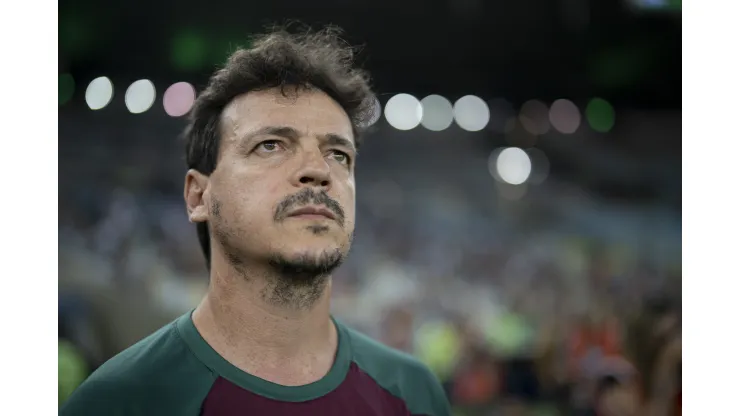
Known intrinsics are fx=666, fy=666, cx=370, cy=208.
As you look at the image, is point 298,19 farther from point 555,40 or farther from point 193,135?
point 555,40

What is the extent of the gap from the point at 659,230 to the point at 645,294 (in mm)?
187

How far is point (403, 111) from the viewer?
1743mm

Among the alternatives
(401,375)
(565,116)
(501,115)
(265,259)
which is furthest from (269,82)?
(565,116)

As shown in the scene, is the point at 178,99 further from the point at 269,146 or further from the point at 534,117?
the point at 534,117

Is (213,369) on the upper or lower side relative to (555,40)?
lower

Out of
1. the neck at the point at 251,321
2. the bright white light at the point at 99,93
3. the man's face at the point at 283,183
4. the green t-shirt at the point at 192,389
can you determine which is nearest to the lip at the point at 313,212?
the man's face at the point at 283,183

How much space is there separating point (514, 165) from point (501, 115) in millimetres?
209

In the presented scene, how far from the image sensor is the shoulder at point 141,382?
1.08 meters

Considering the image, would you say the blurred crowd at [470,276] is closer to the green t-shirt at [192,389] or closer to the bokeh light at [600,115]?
the bokeh light at [600,115]

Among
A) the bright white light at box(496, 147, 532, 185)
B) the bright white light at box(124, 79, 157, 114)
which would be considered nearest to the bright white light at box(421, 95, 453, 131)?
the bright white light at box(496, 147, 532, 185)

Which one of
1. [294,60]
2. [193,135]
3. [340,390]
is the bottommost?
[340,390]

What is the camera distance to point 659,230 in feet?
6.21

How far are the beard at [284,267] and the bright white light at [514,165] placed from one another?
38.3 inches
